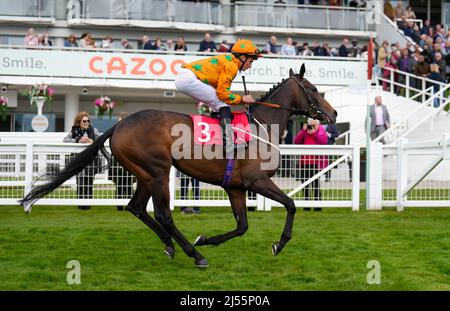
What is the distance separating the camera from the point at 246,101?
7.40 metres

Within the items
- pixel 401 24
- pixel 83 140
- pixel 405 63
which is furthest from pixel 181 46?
pixel 83 140

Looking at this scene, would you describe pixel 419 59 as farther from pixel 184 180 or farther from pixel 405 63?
pixel 184 180

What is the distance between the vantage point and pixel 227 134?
23.8ft

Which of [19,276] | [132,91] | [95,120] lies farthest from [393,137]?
[19,276]

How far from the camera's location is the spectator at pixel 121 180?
11015 mm

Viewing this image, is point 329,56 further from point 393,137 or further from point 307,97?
point 307,97

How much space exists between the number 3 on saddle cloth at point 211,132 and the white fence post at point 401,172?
17.0 ft

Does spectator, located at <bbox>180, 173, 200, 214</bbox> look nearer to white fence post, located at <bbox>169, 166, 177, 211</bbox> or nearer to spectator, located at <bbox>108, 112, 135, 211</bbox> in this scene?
white fence post, located at <bbox>169, 166, 177, 211</bbox>

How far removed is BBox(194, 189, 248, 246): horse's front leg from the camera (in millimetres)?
7227

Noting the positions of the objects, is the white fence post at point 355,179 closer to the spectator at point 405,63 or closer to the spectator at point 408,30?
the spectator at point 405,63

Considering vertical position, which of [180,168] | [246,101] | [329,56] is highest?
[329,56]

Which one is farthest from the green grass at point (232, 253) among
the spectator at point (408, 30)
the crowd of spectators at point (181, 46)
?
the spectator at point (408, 30)

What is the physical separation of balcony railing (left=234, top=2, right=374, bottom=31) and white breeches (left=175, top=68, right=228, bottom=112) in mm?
21247

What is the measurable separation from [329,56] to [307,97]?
1621 centimetres
